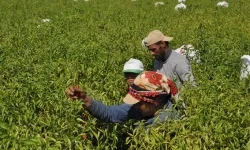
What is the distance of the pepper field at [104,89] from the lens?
2.92 m

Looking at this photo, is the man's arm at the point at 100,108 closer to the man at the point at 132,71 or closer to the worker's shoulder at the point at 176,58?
the man at the point at 132,71

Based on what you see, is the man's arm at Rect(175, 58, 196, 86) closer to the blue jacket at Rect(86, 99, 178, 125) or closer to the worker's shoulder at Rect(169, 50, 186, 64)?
the worker's shoulder at Rect(169, 50, 186, 64)

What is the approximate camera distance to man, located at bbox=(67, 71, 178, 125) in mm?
3410

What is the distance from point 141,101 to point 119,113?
0.97ft

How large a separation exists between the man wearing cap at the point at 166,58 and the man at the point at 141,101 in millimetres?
1174

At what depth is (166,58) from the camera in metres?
4.98

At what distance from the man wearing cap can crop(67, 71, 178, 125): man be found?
3.85 feet

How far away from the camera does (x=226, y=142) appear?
9.52 ft

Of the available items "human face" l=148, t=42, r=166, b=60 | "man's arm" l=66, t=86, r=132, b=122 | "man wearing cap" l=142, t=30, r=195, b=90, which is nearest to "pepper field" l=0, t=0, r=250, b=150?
"man's arm" l=66, t=86, r=132, b=122

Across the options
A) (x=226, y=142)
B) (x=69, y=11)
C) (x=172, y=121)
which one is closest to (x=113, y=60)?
(x=172, y=121)

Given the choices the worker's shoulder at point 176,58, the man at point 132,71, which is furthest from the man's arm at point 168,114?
the worker's shoulder at point 176,58

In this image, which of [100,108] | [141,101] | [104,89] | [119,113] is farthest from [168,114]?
[104,89]

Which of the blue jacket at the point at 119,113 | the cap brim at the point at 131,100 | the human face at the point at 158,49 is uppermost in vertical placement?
the human face at the point at 158,49

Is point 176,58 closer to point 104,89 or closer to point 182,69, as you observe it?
point 182,69
